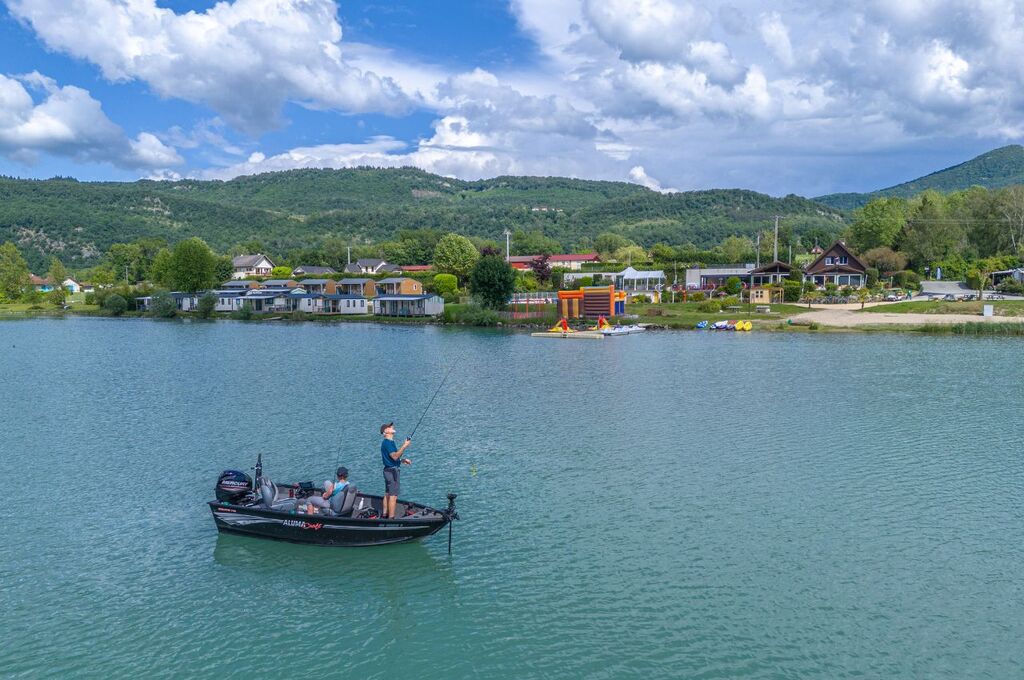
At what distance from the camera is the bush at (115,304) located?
121 metres

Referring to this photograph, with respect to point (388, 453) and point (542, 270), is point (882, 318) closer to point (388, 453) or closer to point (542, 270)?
point (542, 270)

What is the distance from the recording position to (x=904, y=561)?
19.0 metres

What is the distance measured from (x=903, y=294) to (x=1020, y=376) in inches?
1985

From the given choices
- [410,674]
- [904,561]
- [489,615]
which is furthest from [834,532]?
[410,674]

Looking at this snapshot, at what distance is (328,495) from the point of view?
20516 millimetres

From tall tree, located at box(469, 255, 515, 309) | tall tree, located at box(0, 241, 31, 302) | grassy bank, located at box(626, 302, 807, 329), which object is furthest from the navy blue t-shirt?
tall tree, located at box(0, 241, 31, 302)

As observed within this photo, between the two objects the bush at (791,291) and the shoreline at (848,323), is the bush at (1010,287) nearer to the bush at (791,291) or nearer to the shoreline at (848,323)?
the shoreline at (848,323)

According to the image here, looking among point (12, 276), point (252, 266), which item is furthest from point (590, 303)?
point (12, 276)

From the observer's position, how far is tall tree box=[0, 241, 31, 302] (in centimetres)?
14050

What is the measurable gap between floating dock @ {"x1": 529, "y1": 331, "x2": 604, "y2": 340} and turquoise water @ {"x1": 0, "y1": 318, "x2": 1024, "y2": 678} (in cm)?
3051

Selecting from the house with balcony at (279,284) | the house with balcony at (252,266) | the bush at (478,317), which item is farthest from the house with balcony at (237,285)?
the bush at (478,317)

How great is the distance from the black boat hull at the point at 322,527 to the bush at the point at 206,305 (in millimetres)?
104547

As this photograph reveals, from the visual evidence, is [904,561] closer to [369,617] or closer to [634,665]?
[634,665]

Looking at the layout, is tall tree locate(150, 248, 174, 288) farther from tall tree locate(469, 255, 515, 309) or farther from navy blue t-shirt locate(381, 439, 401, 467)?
navy blue t-shirt locate(381, 439, 401, 467)
